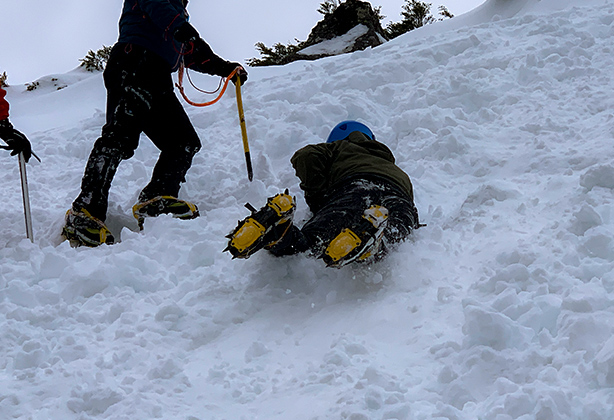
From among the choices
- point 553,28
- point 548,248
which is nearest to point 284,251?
point 548,248

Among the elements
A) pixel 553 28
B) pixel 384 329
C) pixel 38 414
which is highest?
pixel 553 28

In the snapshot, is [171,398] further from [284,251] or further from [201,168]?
[201,168]

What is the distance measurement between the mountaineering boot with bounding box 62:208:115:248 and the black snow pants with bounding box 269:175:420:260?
50.9 inches

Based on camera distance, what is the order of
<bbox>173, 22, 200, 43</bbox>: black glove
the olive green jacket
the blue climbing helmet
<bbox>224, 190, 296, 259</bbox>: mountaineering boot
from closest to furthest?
1. <bbox>224, 190, 296, 259</bbox>: mountaineering boot
2. the olive green jacket
3. <bbox>173, 22, 200, 43</bbox>: black glove
4. the blue climbing helmet

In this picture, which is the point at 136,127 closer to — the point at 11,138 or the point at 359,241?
the point at 11,138

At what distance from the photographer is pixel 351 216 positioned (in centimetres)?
307

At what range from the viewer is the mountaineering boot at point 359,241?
8.68 feet

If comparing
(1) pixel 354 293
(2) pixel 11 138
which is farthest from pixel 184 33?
(1) pixel 354 293

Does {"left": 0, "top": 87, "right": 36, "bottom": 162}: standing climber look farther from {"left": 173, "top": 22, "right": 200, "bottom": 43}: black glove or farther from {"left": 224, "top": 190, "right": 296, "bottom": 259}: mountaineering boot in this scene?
{"left": 224, "top": 190, "right": 296, "bottom": 259}: mountaineering boot

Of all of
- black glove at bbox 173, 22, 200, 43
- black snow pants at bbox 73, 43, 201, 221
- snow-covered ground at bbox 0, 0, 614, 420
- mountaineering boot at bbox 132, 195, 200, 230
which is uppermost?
black glove at bbox 173, 22, 200, 43

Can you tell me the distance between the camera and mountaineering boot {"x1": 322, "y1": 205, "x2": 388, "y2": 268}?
2645 mm

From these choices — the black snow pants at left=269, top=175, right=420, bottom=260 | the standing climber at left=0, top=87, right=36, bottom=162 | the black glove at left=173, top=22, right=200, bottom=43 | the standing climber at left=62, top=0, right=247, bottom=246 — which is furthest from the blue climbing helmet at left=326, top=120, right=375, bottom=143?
the standing climber at left=0, top=87, right=36, bottom=162

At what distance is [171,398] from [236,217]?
6.31ft

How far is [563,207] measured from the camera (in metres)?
3.26
